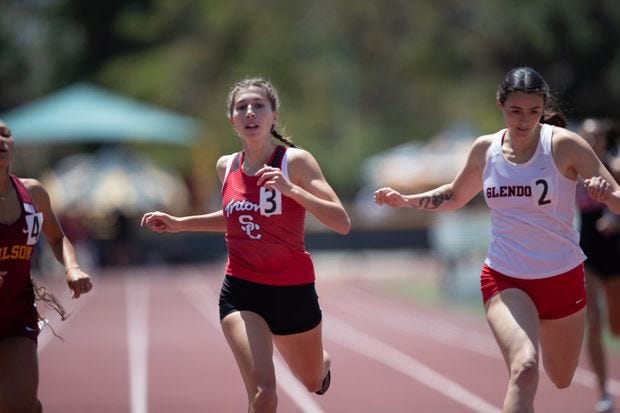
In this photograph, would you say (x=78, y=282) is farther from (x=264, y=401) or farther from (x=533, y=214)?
(x=533, y=214)

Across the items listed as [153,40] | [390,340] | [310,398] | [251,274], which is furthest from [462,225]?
[153,40]

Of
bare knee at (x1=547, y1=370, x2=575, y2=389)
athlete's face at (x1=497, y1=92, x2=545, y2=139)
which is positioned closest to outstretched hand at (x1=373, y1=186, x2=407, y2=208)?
athlete's face at (x1=497, y1=92, x2=545, y2=139)

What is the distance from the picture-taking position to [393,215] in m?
42.3

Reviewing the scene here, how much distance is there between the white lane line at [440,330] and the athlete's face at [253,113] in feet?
16.8

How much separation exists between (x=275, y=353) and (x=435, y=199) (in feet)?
25.0

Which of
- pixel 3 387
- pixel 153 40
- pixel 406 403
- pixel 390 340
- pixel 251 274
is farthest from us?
pixel 153 40

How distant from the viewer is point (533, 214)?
6.48 metres

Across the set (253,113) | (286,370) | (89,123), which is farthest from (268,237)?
(89,123)

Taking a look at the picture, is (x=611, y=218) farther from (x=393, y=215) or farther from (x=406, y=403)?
(x=393, y=215)

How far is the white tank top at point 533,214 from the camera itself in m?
6.44

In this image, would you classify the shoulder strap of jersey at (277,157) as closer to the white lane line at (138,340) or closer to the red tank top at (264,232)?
the red tank top at (264,232)

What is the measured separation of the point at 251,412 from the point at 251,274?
75 centimetres

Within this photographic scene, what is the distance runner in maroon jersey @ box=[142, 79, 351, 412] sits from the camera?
6520mm

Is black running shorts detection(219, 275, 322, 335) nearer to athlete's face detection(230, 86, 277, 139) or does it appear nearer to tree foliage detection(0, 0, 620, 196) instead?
athlete's face detection(230, 86, 277, 139)
